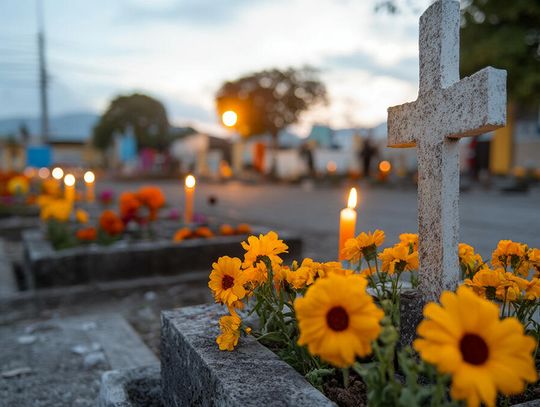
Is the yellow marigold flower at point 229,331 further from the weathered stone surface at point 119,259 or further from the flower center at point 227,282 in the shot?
the weathered stone surface at point 119,259

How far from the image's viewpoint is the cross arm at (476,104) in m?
1.27

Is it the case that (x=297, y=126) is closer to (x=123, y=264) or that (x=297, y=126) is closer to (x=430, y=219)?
(x=123, y=264)

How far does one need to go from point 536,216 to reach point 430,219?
8.78m

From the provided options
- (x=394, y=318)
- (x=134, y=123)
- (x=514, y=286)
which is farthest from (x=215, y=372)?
(x=134, y=123)

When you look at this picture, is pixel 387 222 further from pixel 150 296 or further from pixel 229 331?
pixel 229 331

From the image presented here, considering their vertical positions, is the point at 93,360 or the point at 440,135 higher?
the point at 440,135

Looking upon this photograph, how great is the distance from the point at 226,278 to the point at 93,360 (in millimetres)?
1681

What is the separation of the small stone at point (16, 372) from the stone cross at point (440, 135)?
2.18 metres

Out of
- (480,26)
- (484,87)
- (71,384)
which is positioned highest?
(480,26)

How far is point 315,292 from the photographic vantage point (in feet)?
3.20

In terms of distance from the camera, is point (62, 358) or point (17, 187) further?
point (17, 187)

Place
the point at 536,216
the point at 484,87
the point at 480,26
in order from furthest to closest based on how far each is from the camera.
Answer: the point at 480,26 → the point at 536,216 → the point at 484,87

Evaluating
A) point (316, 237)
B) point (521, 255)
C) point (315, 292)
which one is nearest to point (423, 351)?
point (315, 292)

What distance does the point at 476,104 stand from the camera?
4.33 feet
